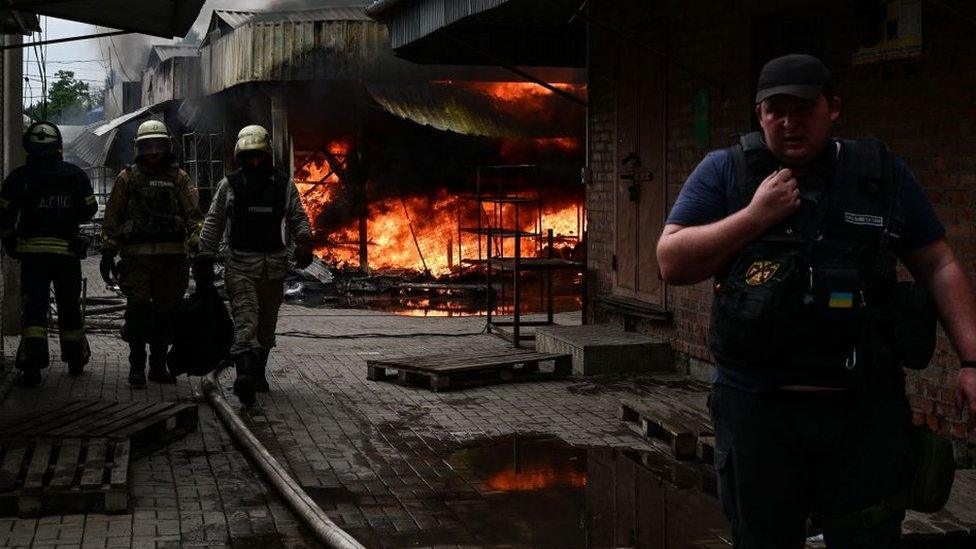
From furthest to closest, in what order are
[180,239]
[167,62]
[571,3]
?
[167,62] → [571,3] → [180,239]

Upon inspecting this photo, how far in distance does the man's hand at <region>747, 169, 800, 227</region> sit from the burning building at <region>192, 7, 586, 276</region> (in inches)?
798

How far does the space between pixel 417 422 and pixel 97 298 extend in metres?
9.86

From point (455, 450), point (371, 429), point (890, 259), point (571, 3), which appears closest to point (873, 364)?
point (890, 259)

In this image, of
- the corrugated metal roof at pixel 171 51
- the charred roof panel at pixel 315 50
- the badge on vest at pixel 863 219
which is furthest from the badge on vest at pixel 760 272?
the corrugated metal roof at pixel 171 51

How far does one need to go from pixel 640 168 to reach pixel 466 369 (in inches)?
112

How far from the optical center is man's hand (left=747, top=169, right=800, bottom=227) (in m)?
3.52

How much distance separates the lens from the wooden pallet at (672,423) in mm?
7531

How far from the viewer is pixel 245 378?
902 centimetres

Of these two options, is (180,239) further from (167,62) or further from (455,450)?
(167,62)

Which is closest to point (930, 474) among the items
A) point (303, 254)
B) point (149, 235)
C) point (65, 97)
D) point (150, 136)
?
point (303, 254)

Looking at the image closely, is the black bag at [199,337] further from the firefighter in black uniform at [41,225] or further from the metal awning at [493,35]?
the metal awning at [493,35]

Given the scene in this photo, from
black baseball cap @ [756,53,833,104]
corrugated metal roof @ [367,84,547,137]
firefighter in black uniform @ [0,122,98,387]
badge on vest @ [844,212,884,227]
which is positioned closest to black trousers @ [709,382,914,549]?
badge on vest @ [844,212,884,227]

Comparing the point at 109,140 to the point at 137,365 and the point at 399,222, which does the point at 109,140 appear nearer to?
the point at 399,222

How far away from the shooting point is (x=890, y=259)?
3.68 m
